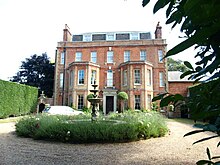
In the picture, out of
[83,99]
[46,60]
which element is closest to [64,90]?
[83,99]

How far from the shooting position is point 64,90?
2469 centimetres

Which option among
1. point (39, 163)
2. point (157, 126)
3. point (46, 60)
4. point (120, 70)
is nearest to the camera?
point (39, 163)

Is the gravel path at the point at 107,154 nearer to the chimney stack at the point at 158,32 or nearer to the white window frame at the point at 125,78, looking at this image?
the white window frame at the point at 125,78

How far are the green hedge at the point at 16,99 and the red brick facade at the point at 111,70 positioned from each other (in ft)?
9.80

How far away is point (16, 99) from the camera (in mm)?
20531

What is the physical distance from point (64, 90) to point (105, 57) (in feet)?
22.2

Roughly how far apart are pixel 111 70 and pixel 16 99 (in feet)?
37.4

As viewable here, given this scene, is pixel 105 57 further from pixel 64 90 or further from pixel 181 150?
pixel 181 150

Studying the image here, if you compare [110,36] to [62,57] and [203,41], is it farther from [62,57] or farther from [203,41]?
[203,41]

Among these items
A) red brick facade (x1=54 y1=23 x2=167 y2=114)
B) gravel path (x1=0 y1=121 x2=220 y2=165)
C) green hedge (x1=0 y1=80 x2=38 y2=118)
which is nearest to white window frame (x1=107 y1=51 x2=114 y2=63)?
red brick facade (x1=54 y1=23 x2=167 y2=114)

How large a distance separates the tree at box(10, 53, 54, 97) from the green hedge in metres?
6.50

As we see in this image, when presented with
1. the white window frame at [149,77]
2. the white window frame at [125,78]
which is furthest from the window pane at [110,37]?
the white window frame at [149,77]

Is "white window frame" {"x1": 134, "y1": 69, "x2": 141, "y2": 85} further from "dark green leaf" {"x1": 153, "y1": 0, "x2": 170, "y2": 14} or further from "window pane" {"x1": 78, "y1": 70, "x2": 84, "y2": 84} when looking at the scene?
"dark green leaf" {"x1": 153, "y1": 0, "x2": 170, "y2": 14}

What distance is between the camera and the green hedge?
18.3 meters
